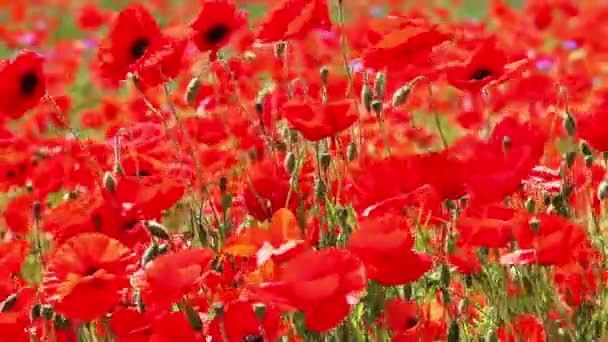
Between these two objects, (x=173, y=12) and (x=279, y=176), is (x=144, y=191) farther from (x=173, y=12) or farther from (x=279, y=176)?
(x=173, y=12)

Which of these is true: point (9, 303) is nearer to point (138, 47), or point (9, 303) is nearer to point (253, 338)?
point (253, 338)

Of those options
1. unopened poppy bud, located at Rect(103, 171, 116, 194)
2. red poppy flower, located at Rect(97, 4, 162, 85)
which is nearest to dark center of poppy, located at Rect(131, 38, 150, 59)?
red poppy flower, located at Rect(97, 4, 162, 85)

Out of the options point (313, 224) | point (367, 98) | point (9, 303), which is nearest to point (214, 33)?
point (367, 98)

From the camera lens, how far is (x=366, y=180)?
1705 mm

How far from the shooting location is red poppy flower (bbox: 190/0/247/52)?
2.25 m

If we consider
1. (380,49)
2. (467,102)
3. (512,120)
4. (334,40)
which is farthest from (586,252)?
(334,40)

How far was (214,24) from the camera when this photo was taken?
2.27 meters

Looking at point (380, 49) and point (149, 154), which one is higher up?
point (380, 49)

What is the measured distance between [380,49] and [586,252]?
0.54m

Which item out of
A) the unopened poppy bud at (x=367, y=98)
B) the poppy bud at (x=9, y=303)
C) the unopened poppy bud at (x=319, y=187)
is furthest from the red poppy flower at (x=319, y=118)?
the poppy bud at (x=9, y=303)

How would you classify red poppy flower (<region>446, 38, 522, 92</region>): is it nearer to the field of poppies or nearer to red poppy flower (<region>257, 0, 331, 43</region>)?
the field of poppies

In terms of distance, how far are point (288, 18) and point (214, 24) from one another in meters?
0.20

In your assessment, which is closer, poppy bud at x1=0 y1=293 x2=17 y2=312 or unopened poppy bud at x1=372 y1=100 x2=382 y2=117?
poppy bud at x1=0 y1=293 x2=17 y2=312

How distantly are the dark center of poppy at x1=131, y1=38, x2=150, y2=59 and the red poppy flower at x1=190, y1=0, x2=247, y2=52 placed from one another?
10 centimetres
